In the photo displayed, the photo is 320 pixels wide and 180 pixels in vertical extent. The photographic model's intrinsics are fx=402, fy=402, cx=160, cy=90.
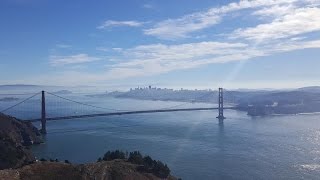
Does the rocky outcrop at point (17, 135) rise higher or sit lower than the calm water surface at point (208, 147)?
higher

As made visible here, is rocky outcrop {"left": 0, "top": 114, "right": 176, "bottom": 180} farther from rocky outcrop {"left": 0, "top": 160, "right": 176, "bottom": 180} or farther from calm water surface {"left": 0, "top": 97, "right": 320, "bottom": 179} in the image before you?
calm water surface {"left": 0, "top": 97, "right": 320, "bottom": 179}

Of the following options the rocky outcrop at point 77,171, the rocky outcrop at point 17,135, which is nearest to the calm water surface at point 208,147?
the rocky outcrop at point 17,135

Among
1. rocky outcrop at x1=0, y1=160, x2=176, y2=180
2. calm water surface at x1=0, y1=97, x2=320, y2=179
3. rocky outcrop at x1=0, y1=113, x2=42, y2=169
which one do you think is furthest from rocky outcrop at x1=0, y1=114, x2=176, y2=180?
calm water surface at x1=0, y1=97, x2=320, y2=179

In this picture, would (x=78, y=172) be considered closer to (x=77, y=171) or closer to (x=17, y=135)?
(x=77, y=171)

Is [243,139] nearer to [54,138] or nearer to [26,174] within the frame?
[54,138]

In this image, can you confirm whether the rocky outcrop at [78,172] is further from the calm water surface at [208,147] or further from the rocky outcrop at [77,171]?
the calm water surface at [208,147]

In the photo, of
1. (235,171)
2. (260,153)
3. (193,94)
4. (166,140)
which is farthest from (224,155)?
(193,94)
